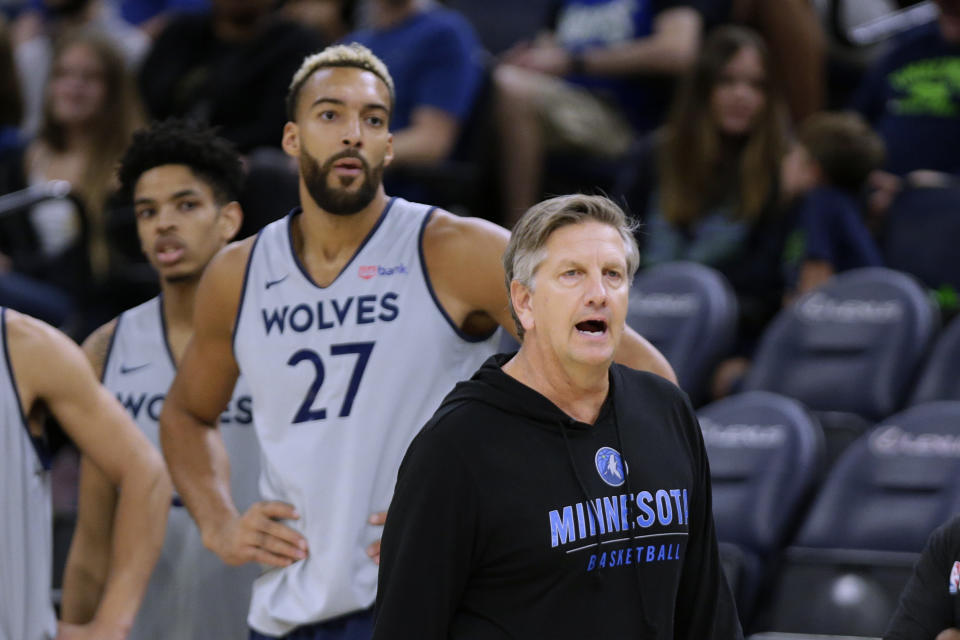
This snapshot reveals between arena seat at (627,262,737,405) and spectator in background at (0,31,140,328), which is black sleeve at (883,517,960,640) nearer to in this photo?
arena seat at (627,262,737,405)

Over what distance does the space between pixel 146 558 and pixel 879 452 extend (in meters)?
2.54

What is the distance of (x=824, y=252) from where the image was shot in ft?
21.0

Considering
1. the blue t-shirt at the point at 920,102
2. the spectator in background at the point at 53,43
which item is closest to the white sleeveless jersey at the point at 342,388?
the blue t-shirt at the point at 920,102

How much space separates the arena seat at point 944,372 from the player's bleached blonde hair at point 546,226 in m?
3.09

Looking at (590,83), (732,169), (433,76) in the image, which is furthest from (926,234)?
(433,76)

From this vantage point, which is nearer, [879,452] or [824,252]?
[879,452]

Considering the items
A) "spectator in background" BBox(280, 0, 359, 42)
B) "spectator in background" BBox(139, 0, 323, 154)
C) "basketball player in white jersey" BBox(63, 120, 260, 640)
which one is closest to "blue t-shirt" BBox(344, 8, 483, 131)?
"spectator in background" BBox(139, 0, 323, 154)

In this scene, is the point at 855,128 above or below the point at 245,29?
below

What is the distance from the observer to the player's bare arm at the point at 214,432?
3.62 metres

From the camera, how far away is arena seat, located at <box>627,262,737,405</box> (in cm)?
624

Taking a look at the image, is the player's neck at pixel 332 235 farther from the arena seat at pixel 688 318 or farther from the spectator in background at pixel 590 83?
the spectator in background at pixel 590 83

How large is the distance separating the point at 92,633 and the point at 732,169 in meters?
3.80

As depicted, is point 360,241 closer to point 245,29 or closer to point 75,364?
point 75,364

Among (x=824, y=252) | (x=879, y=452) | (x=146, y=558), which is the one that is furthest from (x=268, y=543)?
(x=824, y=252)
